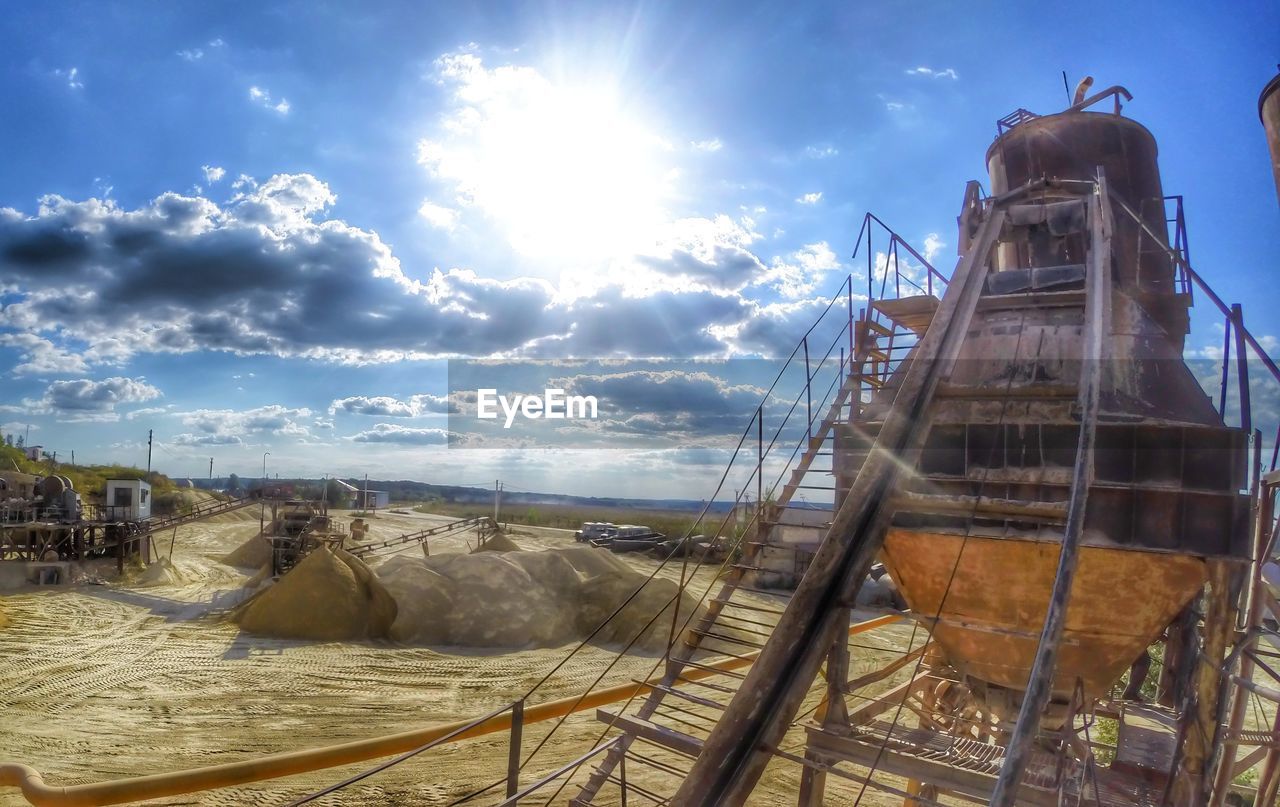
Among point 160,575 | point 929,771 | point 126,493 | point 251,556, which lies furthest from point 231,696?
point 126,493

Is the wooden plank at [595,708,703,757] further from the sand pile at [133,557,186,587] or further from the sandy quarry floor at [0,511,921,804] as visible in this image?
the sand pile at [133,557,186,587]

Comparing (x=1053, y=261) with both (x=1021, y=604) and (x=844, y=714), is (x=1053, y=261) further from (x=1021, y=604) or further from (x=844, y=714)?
(x=844, y=714)

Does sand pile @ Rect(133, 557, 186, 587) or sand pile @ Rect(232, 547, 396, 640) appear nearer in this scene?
sand pile @ Rect(232, 547, 396, 640)

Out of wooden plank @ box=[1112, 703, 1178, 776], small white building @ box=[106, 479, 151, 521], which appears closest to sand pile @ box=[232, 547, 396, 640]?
wooden plank @ box=[1112, 703, 1178, 776]

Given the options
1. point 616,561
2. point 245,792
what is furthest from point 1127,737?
point 616,561

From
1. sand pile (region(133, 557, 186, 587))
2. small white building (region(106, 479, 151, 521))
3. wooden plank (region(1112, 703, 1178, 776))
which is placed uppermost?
small white building (region(106, 479, 151, 521))

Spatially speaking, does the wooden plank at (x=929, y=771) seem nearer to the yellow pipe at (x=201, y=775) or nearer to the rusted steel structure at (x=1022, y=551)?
the rusted steel structure at (x=1022, y=551)

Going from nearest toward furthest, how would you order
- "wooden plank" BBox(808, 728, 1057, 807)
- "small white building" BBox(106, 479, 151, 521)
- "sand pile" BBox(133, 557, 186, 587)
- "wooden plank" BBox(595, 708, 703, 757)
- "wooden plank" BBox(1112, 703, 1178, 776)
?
"wooden plank" BBox(808, 728, 1057, 807)
"wooden plank" BBox(595, 708, 703, 757)
"wooden plank" BBox(1112, 703, 1178, 776)
"sand pile" BBox(133, 557, 186, 587)
"small white building" BBox(106, 479, 151, 521)
